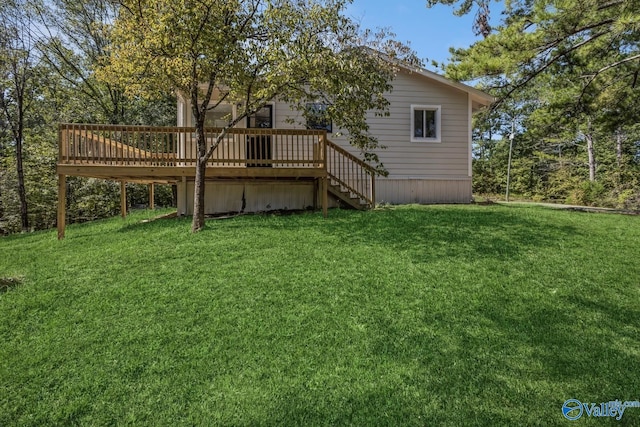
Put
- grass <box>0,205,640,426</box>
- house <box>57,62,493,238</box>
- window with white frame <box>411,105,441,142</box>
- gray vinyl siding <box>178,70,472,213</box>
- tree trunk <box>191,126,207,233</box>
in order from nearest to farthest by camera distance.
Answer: grass <box>0,205,640,426</box>
tree trunk <box>191,126,207,233</box>
house <box>57,62,493,238</box>
gray vinyl siding <box>178,70,472,213</box>
window with white frame <box>411,105,441,142</box>

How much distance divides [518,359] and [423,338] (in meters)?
0.81

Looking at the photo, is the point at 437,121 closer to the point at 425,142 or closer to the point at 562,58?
the point at 425,142

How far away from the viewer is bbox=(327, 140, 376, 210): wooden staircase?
31.1 ft

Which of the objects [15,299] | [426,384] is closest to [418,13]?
[426,384]

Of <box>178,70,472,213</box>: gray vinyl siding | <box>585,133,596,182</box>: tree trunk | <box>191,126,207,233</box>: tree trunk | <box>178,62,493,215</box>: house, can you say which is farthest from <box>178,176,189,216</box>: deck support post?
<box>585,133,596,182</box>: tree trunk

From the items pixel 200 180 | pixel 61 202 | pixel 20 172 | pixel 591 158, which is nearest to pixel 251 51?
pixel 200 180

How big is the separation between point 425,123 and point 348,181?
3414 millimetres

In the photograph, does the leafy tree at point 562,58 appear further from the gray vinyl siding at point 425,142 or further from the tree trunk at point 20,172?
the tree trunk at point 20,172

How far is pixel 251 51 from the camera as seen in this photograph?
272 inches

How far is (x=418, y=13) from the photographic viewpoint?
8.36 m

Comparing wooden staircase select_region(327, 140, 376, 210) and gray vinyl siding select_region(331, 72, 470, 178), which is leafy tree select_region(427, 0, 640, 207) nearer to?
gray vinyl siding select_region(331, 72, 470, 178)

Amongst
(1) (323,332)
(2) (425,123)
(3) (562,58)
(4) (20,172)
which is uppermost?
(3) (562,58)

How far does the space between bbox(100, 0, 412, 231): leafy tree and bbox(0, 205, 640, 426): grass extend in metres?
2.97

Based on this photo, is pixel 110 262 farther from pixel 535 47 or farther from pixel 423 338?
pixel 535 47
